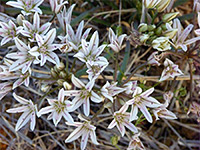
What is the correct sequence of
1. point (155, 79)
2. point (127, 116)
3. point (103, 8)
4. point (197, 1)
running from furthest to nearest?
point (103, 8), point (155, 79), point (197, 1), point (127, 116)

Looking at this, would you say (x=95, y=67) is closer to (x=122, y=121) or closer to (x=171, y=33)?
(x=122, y=121)

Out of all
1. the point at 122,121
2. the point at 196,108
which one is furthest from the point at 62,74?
the point at 196,108

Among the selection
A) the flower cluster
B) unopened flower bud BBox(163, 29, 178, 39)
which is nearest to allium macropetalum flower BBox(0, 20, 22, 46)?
the flower cluster

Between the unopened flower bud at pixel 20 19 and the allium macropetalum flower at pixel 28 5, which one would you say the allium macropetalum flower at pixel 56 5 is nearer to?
the allium macropetalum flower at pixel 28 5

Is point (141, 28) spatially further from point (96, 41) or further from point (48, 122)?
point (48, 122)

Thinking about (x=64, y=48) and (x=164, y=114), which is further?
(x=164, y=114)

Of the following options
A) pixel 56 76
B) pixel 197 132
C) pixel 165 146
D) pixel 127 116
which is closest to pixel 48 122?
pixel 56 76

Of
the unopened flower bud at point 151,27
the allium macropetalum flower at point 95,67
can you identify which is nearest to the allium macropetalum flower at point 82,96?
the allium macropetalum flower at point 95,67

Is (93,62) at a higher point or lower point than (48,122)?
higher

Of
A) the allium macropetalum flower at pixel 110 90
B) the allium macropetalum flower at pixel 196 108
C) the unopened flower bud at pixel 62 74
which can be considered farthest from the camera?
the allium macropetalum flower at pixel 196 108
